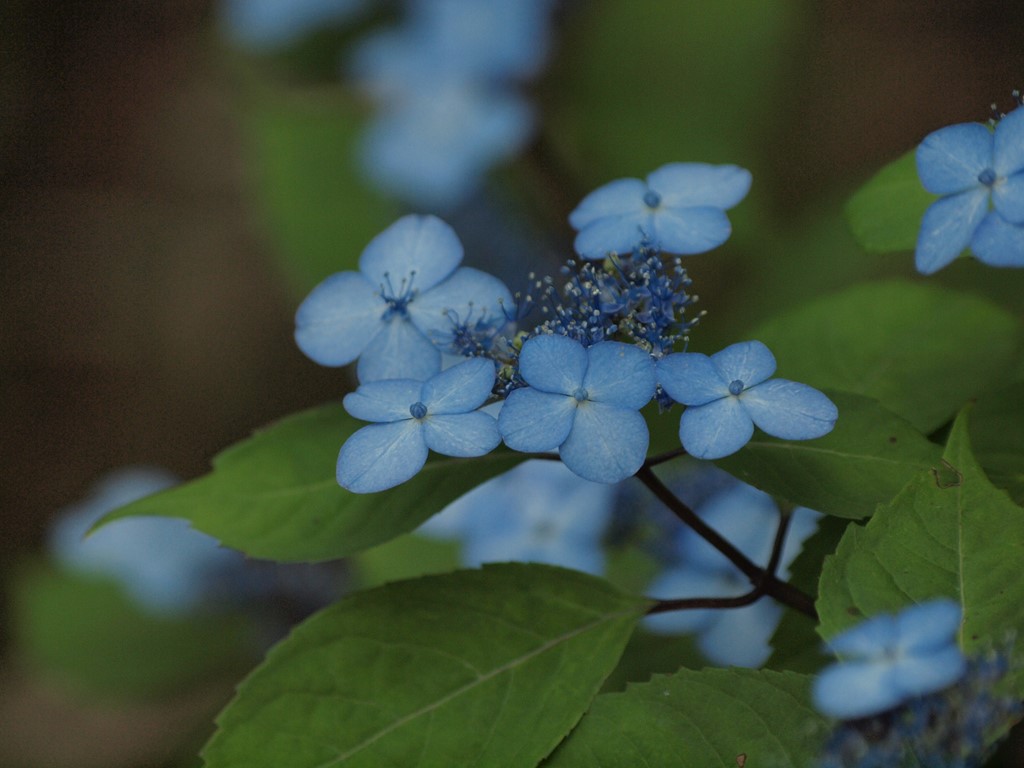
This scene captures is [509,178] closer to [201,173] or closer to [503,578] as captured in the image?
[201,173]

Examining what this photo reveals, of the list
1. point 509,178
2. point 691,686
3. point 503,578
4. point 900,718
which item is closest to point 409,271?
point 503,578

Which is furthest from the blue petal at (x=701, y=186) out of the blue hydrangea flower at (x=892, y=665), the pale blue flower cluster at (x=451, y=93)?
the pale blue flower cluster at (x=451, y=93)

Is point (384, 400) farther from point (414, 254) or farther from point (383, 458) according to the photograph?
point (414, 254)

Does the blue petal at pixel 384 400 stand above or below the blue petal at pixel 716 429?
above

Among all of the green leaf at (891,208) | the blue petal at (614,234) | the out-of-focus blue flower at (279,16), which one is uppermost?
the out-of-focus blue flower at (279,16)

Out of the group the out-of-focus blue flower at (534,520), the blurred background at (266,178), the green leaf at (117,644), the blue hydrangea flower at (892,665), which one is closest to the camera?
the blue hydrangea flower at (892,665)

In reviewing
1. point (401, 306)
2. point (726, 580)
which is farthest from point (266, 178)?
point (401, 306)

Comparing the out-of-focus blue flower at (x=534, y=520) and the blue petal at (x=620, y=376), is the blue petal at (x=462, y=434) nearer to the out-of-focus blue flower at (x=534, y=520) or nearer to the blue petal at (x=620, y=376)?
the blue petal at (x=620, y=376)

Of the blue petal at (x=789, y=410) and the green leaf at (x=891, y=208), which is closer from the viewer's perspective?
the blue petal at (x=789, y=410)

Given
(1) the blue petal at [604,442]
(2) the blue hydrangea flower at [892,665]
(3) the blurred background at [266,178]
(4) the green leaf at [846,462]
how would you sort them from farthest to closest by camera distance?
1. (3) the blurred background at [266,178]
2. (4) the green leaf at [846,462]
3. (1) the blue petal at [604,442]
4. (2) the blue hydrangea flower at [892,665]
